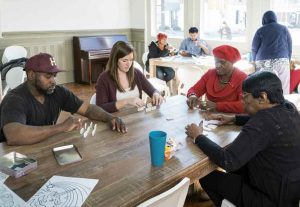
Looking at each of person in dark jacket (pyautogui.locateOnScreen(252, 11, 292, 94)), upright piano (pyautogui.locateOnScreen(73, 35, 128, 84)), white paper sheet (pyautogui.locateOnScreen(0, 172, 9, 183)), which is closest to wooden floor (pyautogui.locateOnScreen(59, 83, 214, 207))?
upright piano (pyautogui.locateOnScreen(73, 35, 128, 84))

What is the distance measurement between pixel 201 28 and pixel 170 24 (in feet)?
2.92

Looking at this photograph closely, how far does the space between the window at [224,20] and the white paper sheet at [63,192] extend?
5.03m

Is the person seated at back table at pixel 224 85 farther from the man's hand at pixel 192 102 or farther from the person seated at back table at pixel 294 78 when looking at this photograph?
the person seated at back table at pixel 294 78

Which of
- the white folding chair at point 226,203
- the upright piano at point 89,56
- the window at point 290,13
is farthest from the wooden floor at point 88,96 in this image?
the window at point 290,13

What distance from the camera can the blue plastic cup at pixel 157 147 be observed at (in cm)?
137

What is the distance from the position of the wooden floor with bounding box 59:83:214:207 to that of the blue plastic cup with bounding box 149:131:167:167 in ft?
3.38

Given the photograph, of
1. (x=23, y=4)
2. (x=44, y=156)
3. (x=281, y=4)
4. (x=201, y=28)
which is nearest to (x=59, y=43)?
(x=23, y=4)

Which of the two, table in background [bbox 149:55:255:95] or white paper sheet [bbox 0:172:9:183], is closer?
white paper sheet [bbox 0:172:9:183]

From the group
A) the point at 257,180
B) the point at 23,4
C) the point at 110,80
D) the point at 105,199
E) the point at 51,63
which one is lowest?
the point at 257,180

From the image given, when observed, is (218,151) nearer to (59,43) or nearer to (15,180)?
(15,180)

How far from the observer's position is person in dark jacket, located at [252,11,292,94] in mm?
4219

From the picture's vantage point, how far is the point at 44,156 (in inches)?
59.4

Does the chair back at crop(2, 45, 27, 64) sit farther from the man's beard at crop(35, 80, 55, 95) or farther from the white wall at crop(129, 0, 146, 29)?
the man's beard at crop(35, 80, 55, 95)

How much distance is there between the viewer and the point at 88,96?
5.59 metres
